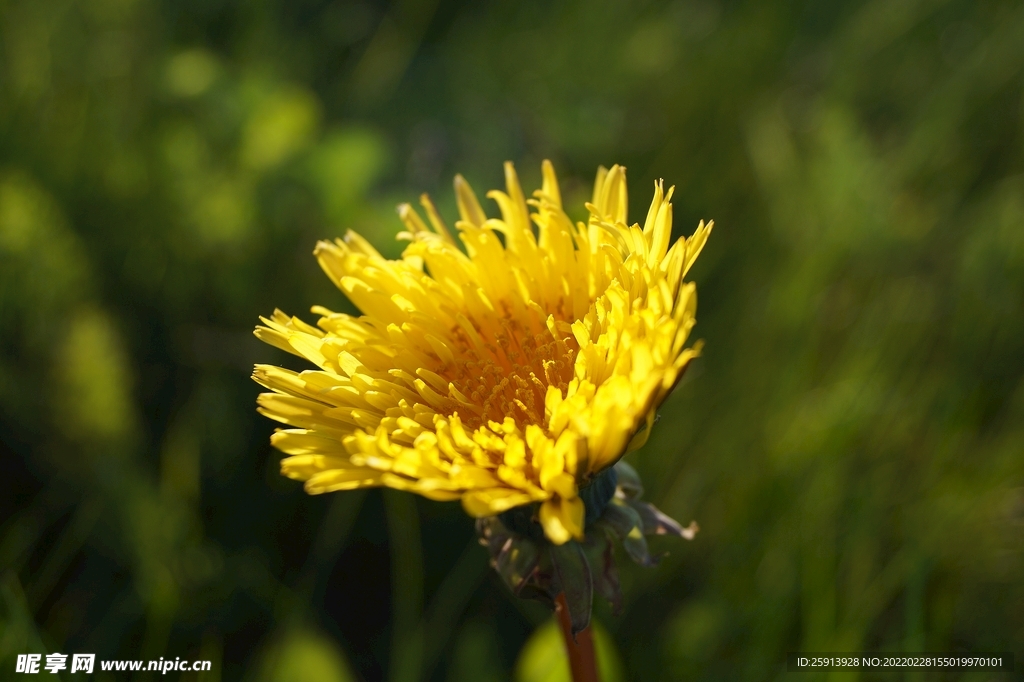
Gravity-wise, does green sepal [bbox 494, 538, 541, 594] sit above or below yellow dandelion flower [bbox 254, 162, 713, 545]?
below

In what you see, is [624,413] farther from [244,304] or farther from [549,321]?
[244,304]

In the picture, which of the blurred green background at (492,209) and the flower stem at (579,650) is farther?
the blurred green background at (492,209)

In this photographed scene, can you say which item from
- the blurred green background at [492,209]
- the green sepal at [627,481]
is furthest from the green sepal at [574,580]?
the blurred green background at [492,209]

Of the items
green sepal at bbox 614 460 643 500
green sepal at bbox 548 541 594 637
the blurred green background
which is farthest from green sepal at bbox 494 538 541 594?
the blurred green background

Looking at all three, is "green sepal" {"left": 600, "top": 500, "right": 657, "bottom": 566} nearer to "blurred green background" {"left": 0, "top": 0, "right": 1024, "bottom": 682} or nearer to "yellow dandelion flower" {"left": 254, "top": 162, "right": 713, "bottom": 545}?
"yellow dandelion flower" {"left": 254, "top": 162, "right": 713, "bottom": 545}

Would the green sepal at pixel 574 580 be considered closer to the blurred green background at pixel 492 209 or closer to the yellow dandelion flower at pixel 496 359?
the yellow dandelion flower at pixel 496 359

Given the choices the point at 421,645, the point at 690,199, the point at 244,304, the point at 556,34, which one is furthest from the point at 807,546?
the point at 556,34
